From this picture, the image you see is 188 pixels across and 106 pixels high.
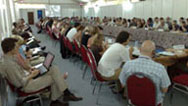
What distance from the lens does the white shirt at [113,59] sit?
266 cm

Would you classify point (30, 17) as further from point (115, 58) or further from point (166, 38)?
point (115, 58)

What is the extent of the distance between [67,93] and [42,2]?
72.3ft

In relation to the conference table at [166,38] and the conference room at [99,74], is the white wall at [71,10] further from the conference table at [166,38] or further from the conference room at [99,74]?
the conference room at [99,74]

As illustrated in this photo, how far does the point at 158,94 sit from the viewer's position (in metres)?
1.79

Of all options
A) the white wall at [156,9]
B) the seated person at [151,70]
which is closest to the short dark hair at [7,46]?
the seated person at [151,70]

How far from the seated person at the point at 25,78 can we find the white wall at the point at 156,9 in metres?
8.39

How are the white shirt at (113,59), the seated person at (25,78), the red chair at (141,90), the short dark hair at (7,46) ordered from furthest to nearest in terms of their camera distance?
1. the white shirt at (113,59)
2. the short dark hair at (7,46)
3. the seated person at (25,78)
4. the red chair at (141,90)

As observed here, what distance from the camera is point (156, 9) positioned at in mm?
10969

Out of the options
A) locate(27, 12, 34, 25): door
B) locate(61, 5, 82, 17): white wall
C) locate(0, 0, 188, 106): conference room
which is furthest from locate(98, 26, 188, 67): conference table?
locate(27, 12, 34, 25): door

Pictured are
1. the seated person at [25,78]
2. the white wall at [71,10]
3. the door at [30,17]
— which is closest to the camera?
the seated person at [25,78]

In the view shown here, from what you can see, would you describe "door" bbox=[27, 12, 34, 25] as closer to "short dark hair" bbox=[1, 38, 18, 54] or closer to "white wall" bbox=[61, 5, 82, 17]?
"white wall" bbox=[61, 5, 82, 17]

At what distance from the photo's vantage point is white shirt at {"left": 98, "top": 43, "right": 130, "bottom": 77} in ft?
8.72

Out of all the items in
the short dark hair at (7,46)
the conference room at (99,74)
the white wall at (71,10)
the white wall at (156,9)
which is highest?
the white wall at (71,10)

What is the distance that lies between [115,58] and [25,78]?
1247mm
